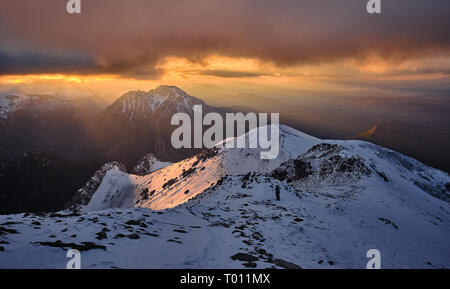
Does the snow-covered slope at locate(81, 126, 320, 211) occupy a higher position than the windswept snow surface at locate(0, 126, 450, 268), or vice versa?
the windswept snow surface at locate(0, 126, 450, 268)

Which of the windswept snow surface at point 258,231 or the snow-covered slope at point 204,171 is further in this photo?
the snow-covered slope at point 204,171

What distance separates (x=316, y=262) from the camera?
12.4m

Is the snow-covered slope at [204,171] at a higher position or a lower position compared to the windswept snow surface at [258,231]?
lower

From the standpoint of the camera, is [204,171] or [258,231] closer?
[258,231]

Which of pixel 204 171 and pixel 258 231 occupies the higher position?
pixel 258 231

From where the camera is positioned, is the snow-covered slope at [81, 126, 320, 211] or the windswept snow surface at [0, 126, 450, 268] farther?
the snow-covered slope at [81, 126, 320, 211]

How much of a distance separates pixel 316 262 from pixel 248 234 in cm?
420

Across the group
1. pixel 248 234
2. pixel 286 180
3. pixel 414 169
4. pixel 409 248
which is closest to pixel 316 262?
pixel 248 234

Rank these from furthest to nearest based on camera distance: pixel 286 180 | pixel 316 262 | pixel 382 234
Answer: pixel 286 180 < pixel 382 234 < pixel 316 262
